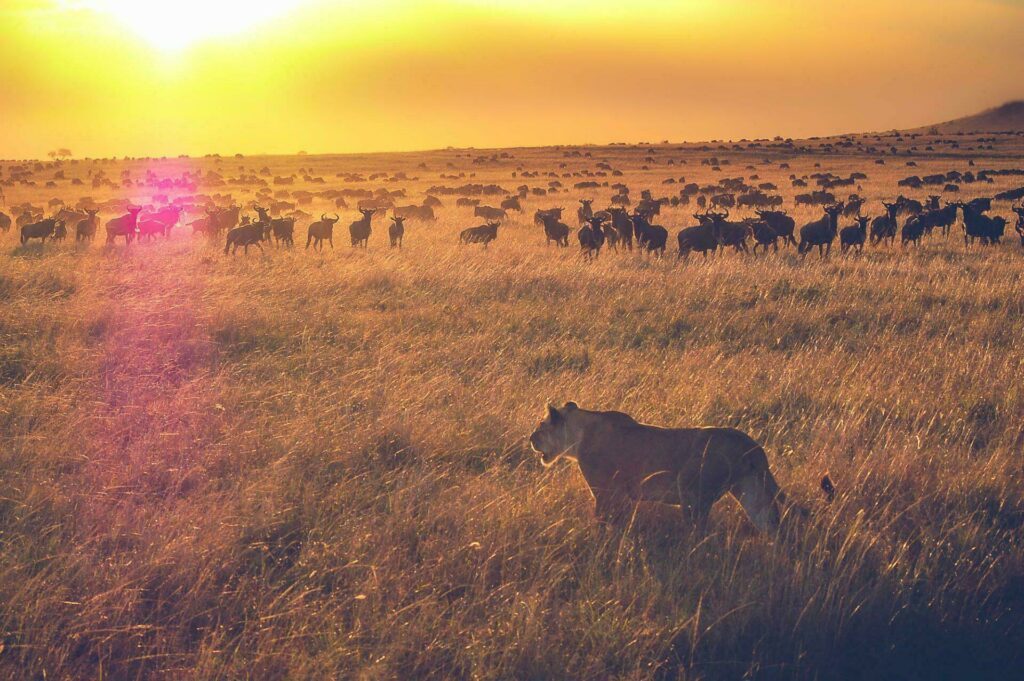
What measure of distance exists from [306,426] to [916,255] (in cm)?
1555

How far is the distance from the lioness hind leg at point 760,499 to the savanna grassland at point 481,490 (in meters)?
0.14

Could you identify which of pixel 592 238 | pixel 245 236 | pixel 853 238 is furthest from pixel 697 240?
pixel 245 236

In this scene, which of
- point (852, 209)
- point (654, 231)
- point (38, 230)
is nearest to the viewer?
point (654, 231)

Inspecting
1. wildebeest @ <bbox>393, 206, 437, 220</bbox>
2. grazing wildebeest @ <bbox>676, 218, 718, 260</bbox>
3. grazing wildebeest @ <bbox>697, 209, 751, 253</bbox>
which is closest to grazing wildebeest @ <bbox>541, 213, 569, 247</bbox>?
grazing wildebeest @ <bbox>676, 218, 718, 260</bbox>

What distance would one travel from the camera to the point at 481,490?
5164 mm

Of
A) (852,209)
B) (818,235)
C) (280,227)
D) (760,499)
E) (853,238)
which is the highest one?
(280,227)

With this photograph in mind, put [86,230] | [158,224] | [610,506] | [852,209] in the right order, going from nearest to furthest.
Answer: [610,506], [86,230], [158,224], [852,209]

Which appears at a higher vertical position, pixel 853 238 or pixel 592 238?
pixel 592 238

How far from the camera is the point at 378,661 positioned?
353cm

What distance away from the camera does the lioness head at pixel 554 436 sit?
15.9 ft

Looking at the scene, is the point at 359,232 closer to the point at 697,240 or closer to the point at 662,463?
the point at 697,240

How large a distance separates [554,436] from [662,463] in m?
0.64

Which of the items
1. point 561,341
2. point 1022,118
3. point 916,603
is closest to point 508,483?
point 916,603

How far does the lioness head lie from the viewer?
4.85 metres
